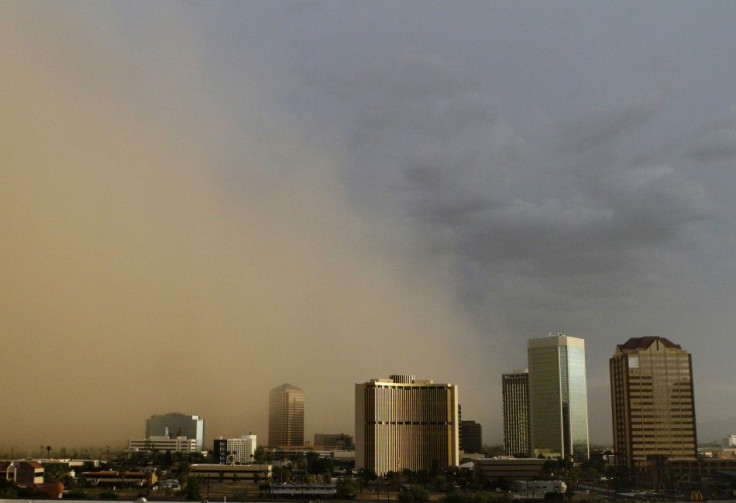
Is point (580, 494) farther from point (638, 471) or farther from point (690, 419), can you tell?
point (690, 419)

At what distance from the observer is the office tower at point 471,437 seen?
214 ft

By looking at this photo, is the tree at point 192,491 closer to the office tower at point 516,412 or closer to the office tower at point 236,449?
the office tower at point 236,449

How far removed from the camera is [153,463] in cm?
4109

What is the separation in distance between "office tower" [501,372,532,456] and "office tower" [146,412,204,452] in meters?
26.8

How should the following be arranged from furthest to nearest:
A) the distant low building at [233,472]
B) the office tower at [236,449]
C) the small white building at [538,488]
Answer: the office tower at [236,449]
the distant low building at [233,472]
the small white building at [538,488]

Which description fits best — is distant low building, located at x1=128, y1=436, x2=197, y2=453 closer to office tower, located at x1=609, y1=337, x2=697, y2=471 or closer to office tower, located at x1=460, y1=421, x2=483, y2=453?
office tower, located at x1=460, y1=421, x2=483, y2=453

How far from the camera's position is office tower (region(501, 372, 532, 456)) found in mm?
60750

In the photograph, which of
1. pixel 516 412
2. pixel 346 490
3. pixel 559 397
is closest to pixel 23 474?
pixel 346 490

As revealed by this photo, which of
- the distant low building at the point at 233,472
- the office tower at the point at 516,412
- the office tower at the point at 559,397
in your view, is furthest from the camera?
the office tower at the point at 516,412

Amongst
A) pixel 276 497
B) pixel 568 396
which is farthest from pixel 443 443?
pixel 568 396

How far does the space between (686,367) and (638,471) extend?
625 cm

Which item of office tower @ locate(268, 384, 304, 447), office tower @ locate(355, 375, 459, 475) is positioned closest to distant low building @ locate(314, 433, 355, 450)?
office tower @ locate(268, 384, 304, 447)

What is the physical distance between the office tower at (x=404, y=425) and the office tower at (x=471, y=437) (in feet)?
100

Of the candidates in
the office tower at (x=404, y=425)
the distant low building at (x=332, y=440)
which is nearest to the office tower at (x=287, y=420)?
the distant low building at (x=332, y=440)
